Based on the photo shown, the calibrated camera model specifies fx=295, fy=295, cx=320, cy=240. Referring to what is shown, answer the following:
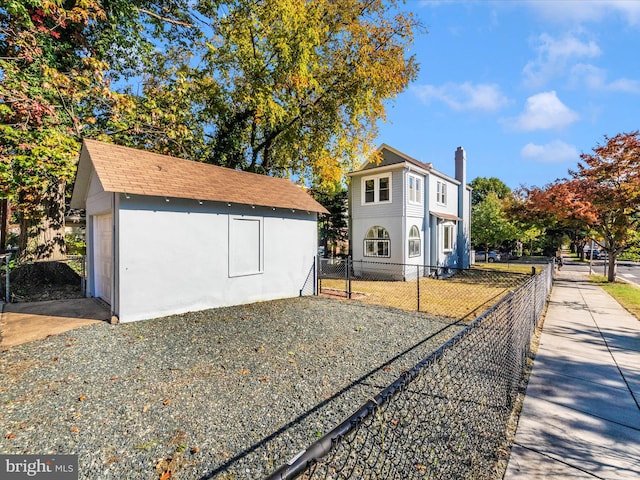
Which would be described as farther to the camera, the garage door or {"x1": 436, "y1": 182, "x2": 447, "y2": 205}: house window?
{"x1": 436, "y1": 182, "x2": 447, "y2": 205}: house window

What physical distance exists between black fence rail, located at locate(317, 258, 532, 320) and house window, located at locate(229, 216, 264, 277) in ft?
Answer: 9.08

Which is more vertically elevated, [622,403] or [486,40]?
[486,40]

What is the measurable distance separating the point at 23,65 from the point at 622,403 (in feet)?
49.7

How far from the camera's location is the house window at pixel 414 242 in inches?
647

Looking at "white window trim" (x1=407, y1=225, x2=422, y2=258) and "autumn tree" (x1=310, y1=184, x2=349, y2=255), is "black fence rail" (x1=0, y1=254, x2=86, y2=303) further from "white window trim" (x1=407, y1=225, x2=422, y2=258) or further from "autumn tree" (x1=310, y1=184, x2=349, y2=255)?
"autumn tree" (x1=310, y1=184, x2=349, y2=255)

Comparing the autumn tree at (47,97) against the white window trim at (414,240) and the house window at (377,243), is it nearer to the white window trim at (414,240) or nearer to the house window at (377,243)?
the house window at (377,243)

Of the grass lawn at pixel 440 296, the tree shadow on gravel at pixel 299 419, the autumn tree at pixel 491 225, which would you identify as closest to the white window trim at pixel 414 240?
the grass lawn at pixel 440 296

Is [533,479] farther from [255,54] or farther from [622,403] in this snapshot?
[255,54]

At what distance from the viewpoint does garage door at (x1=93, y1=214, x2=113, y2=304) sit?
8.11 m

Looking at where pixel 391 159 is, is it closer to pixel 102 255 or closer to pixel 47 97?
pixel 102 255

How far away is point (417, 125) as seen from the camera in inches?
569

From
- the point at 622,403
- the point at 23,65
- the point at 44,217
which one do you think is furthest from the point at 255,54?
the point at 622,403

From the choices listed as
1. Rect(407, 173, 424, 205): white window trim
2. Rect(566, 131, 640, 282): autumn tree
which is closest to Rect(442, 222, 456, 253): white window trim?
Rect(407, 173, 424, 205): white window trim

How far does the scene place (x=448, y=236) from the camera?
20.1 meters
